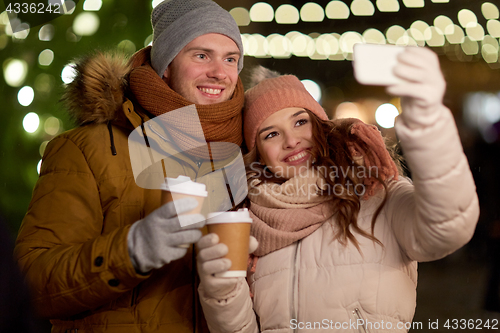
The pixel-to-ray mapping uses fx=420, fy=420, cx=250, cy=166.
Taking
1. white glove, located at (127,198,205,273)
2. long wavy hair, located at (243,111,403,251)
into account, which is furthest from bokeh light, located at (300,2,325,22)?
white glove, located at (127,198,205,273)

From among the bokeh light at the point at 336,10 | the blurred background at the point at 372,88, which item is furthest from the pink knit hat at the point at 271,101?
the bokeh light at the point at 336,10

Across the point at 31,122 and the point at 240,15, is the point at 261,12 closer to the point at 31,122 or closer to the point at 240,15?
the point at 240,15

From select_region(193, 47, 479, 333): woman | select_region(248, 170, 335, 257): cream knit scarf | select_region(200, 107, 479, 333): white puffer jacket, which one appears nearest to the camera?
select_region(193, 47, 479, 333): woman

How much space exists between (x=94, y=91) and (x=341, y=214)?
1.27m

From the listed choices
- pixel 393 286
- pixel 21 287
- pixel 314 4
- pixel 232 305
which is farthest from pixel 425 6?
pixel 21 287

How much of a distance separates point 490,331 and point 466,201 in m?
3.11

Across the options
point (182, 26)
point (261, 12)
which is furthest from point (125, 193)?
point (261, 12)

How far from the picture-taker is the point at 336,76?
5887mm

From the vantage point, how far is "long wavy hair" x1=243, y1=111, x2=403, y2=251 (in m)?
1.80

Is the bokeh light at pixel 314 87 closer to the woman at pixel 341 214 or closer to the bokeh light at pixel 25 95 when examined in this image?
the bokeh light at pixel 25 95

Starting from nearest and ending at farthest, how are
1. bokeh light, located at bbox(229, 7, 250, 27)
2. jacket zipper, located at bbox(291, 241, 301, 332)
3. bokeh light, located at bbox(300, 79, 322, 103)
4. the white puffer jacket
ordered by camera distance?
the white puffer jacket
jacket zipper, located at bbox(291, 241, 301, 332)
bokeh light, located at bbox(229, 7, 250, 27)
bokeh light, located at bbox(300, 79, 322, 103)

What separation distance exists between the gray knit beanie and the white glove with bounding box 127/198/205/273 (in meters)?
1.11

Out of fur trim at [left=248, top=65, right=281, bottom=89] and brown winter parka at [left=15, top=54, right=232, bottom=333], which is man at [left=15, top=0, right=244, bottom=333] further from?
fur trim at [left=248, top=65, right=281, bottom=89]

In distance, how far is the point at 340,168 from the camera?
1.97m
